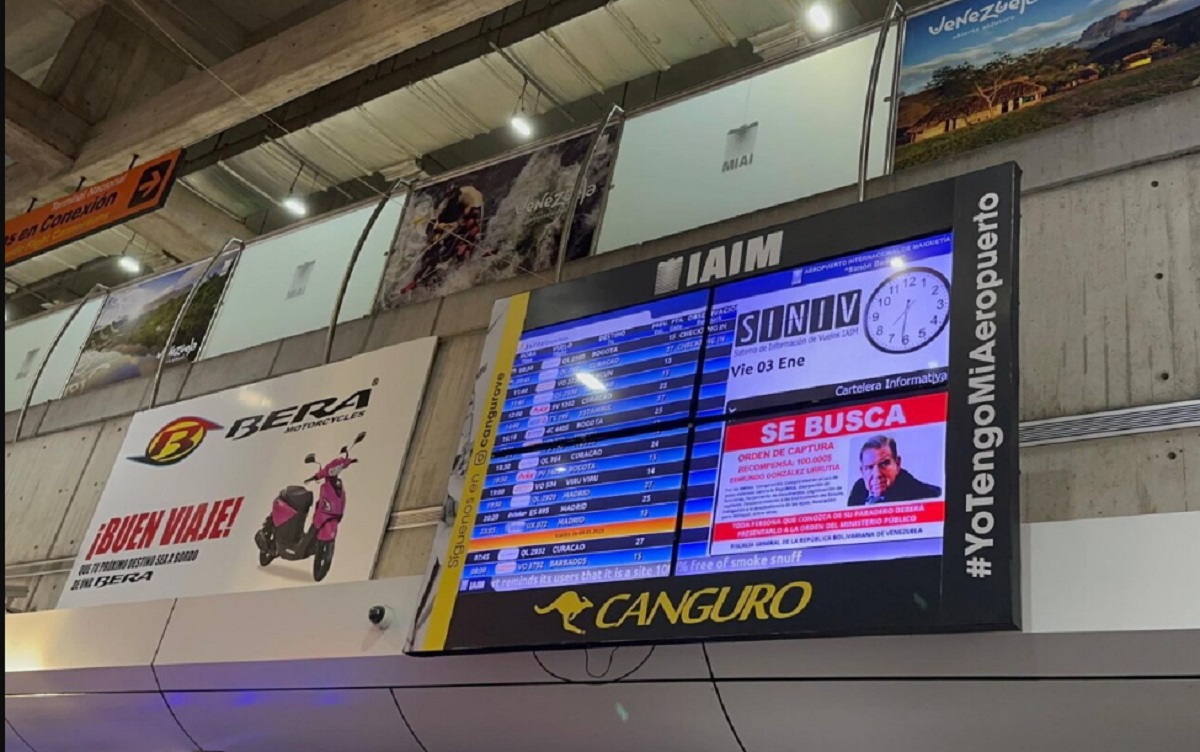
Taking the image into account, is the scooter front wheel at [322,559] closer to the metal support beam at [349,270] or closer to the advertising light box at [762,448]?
the advertising light box at [762,448]

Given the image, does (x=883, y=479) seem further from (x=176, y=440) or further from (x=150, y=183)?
(x=150, y=183)

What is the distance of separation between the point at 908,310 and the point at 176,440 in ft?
18.1

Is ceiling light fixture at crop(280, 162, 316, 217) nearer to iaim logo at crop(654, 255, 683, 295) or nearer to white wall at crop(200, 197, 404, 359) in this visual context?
white wall at crop(200, 197, 404, 359)

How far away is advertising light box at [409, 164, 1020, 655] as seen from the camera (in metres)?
3.68

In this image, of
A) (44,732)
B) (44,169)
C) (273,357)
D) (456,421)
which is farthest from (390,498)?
(44,169)

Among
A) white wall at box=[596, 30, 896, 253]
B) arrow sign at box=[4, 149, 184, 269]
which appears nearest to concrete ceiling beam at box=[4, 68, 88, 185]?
arrow sign at box=[4, 149, 184, 269]

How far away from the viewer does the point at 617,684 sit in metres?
4.73

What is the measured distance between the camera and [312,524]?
21.0ft

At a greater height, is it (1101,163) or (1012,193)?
(1101,163)

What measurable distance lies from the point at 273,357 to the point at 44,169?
12.7 feet

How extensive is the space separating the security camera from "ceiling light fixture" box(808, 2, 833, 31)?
A: 506 cm

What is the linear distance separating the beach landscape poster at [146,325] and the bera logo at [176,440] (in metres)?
0.76

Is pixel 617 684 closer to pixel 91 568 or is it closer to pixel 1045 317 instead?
pixel 1045 317

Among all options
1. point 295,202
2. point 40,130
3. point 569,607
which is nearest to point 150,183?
point 295,202
